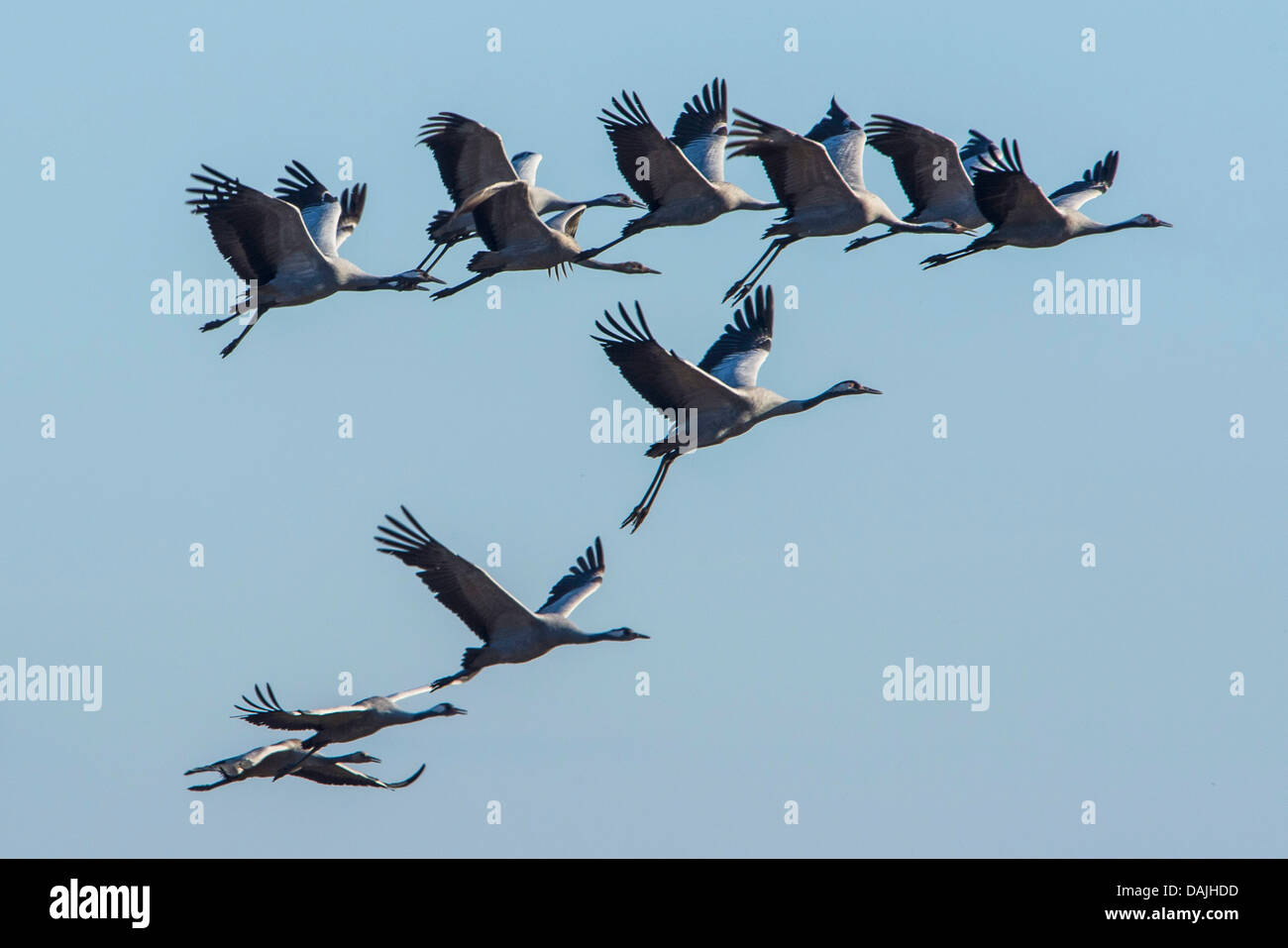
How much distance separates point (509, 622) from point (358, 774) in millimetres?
4287

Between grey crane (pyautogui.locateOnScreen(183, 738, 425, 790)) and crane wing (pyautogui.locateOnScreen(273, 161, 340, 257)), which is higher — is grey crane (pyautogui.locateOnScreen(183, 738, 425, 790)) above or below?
below

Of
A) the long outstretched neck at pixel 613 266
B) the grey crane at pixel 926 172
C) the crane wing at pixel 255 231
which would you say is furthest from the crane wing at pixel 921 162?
the crane wing at pixel 255 231

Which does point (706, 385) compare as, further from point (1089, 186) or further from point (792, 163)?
point (1089, 186)

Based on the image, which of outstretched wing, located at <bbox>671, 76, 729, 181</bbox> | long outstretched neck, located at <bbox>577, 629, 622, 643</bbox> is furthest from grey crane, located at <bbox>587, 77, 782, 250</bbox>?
long outstretched neck, located at <bbox>577, 629, 622, 643</bbox>

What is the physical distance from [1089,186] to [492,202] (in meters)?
10.5

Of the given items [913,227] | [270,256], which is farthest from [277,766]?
[913,227]

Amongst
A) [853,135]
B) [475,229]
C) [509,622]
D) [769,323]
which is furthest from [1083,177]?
[509,622]

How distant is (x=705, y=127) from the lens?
3025 centimetres

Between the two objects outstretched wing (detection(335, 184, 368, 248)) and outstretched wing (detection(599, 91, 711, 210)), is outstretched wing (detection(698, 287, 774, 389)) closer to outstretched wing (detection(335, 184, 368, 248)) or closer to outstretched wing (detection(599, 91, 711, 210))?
outstretched wing (detection(599, 91, 711, 210))

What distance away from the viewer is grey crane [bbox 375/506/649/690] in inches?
1019

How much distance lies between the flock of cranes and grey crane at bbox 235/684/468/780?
27 millimetres

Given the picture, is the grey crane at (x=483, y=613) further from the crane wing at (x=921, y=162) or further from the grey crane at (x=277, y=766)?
the crane wing at (x=921, y=162)

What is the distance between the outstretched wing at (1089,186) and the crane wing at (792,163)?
5.88m

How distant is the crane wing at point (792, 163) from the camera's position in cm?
2741
